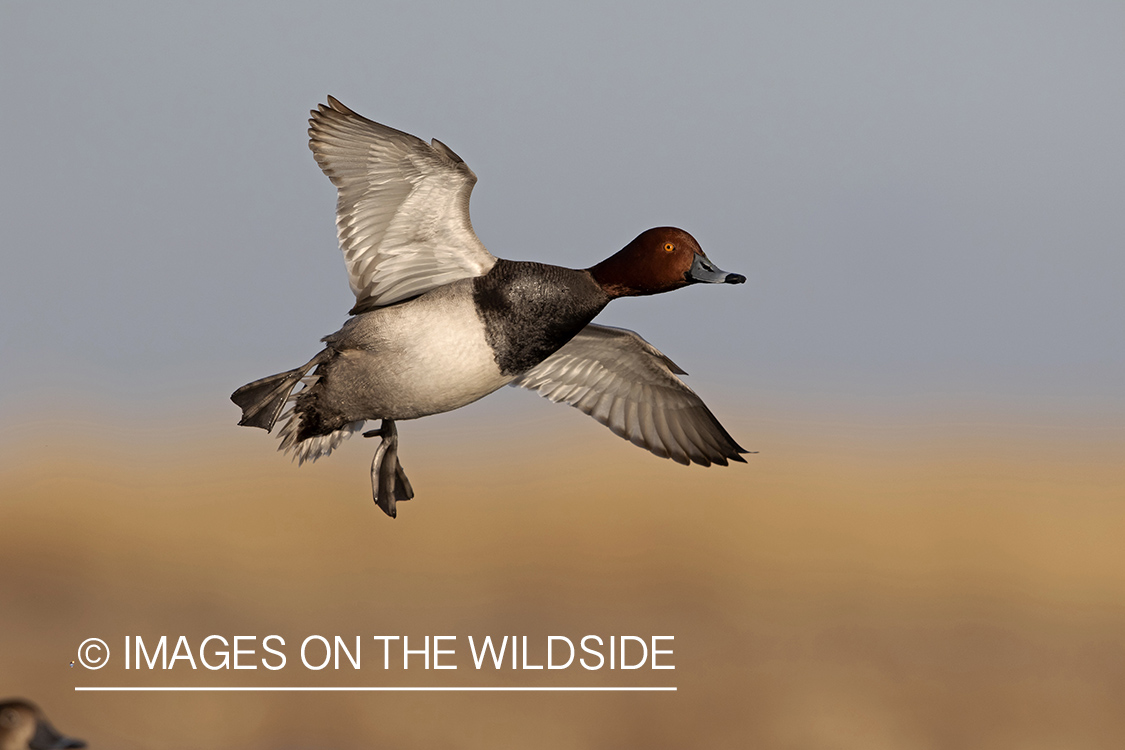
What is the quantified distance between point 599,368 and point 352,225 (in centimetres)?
197

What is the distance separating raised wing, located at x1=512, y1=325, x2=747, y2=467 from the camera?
6129 mm

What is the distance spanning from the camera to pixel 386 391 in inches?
190

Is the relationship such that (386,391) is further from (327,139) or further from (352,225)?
(327,139)

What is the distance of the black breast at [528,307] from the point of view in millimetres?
4777

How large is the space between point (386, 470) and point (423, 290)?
3.67 feet

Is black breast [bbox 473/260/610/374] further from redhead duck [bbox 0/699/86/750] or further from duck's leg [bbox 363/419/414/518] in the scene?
redhead duck [bbox 0/699/86/750]

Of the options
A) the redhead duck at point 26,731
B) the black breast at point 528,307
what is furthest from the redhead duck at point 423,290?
the redhead duck at point 26,731

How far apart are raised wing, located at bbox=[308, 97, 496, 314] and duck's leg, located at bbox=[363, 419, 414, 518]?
87cm

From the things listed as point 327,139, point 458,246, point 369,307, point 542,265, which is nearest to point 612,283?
point 542,265

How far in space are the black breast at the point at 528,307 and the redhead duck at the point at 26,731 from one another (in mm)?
3004

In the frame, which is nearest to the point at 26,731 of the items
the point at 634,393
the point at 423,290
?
the point at 423,290

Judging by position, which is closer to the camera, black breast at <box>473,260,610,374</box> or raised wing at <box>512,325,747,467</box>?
black breast at <box>473,260,610,374</box>

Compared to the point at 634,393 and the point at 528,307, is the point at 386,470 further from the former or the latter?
the point at 634,393

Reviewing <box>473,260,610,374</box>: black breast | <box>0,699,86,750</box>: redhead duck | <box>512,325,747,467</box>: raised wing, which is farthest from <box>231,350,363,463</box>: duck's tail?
<box>0,699,86,750</box>: redhead duck
